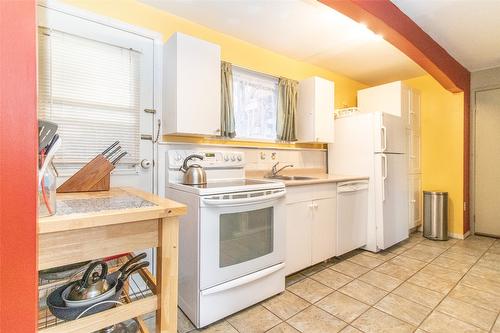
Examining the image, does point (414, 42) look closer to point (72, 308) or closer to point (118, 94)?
point (118, 94)

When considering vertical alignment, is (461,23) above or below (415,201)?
above

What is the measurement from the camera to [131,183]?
6.56 feet

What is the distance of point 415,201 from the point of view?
379 cm

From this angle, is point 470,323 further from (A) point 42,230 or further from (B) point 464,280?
(A) point 42,230

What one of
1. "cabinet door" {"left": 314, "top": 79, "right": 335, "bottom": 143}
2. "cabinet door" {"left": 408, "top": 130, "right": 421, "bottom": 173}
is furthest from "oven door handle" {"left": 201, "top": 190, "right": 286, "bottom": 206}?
"cabinet door" {"left": 408, "top": 130, "right": 421, "bottom": 173}

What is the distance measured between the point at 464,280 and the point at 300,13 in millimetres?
2876

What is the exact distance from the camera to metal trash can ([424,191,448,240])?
3.52m

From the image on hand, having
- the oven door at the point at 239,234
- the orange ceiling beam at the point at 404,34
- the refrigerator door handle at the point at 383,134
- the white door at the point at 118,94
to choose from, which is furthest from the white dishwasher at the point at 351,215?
the white door at the point at 118,94

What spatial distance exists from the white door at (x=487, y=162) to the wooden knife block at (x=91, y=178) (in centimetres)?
485

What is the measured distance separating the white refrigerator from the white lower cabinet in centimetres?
68

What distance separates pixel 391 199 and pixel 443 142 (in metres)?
1.58

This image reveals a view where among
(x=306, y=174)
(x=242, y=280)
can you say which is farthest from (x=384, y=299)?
(x=306, y=174)

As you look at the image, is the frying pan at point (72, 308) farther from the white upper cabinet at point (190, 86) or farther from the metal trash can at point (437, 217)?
the metal trash can at point (437, 217)

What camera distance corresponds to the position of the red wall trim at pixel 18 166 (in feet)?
2.13
